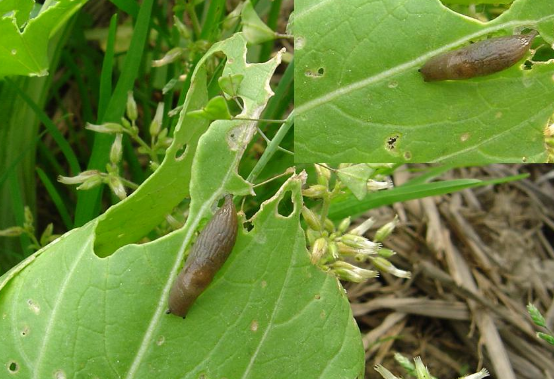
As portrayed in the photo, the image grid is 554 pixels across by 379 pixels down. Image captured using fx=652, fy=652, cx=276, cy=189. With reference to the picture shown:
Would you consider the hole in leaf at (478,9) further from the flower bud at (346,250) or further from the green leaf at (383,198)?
the flower bud at (346,250)

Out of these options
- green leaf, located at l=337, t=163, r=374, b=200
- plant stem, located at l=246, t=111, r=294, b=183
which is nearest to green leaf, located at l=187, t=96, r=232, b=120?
plant stem, located at l=246, t=111, r=294, b=183

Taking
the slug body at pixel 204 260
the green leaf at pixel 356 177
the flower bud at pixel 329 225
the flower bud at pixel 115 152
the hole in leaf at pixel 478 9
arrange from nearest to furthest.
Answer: the slug body at pixel 204 260 → the green leaf at pixel 356 177 → the flower bud at pixel 329 225 → the flower bud at pixel 115 152 → the hole in leaf at pixel 478 9

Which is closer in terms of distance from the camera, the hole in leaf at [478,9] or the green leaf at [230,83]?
the green leaf at [230,83]

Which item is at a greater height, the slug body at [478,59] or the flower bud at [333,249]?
the slug body at [478,59]

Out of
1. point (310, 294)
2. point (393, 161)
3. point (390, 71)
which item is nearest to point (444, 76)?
point (390, 71)

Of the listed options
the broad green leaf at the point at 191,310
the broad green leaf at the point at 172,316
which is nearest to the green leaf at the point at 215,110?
the broad green leaf at the point at 191,310

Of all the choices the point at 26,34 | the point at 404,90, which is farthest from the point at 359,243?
the point at 26,34

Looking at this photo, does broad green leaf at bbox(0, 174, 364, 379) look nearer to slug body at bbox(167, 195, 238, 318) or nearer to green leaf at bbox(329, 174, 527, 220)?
slug body at bbox(167, 195, 238, 318)
